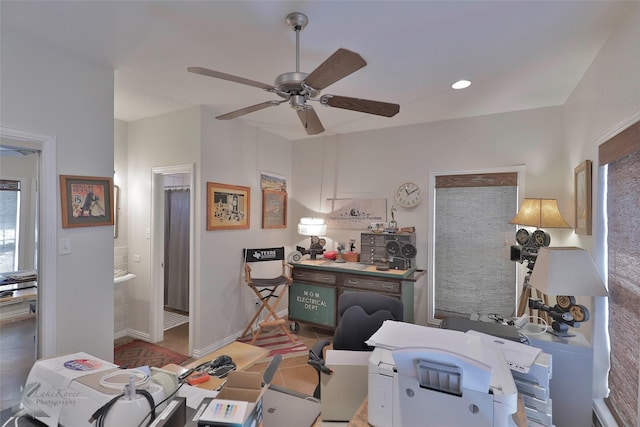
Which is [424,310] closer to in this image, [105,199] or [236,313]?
[236,313]

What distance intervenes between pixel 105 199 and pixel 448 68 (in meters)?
3.02

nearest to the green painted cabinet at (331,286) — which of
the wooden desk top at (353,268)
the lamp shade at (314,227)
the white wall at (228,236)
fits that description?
the wooden desk top at (353,268)

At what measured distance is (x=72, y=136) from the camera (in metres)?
2.21

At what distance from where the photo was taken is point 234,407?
0.97 meters

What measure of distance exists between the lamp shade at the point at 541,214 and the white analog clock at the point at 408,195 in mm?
1203

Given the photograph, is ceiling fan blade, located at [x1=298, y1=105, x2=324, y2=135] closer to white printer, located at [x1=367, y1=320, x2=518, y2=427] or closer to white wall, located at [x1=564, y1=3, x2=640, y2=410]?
white printer, located at [x1=367, y1=320, x2=518, y2=427]

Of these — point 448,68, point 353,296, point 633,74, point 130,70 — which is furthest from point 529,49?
point 130,70

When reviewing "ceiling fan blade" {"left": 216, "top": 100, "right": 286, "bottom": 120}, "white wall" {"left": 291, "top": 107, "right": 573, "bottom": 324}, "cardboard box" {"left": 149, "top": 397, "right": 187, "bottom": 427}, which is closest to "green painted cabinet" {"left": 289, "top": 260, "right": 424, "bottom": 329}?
"white wall" {"left": 291, "top": 107, "right": 573, "bottom": 324}

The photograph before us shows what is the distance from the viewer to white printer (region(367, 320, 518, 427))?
101 cm

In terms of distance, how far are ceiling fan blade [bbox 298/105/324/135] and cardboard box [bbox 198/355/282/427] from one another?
1594mm

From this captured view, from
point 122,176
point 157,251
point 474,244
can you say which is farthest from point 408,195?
point 122,176

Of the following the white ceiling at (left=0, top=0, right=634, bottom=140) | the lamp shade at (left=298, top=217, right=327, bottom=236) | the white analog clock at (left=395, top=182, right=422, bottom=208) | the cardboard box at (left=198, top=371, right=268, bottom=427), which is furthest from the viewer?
the lamp shade at (left=298, top=217, right=327, bottom=236)

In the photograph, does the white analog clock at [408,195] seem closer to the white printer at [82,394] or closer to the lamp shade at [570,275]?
the lamp shade at [570,275]

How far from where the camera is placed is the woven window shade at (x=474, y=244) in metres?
3.49
